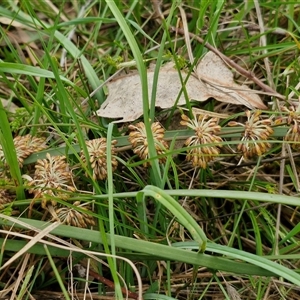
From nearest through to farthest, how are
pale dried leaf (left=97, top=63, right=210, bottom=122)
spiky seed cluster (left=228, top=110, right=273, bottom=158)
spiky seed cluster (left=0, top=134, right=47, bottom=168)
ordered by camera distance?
spiky seed cluster (left=228, top=110, right=273, bottom=158)
spiky seed cluster (left=0, top=134, right=47, bottom=168)
pale dried leaf (left=97, top=63, right=210, bottom=122)

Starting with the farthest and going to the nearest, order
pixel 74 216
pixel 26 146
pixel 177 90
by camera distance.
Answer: pixel 177 90
pixel 26 146
pixel 74 216

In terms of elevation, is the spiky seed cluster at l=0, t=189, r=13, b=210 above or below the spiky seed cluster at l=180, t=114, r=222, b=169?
above

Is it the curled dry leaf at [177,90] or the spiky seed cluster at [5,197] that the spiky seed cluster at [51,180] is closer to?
the spiky seed cluster at [5,197]

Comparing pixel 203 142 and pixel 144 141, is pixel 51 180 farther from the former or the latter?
pixel 203 142

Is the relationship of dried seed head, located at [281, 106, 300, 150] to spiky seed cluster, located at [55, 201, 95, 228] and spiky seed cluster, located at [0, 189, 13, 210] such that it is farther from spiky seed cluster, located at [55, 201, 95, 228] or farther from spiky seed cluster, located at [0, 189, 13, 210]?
spiky seed cluster, located at [0, 189, 13, 210]

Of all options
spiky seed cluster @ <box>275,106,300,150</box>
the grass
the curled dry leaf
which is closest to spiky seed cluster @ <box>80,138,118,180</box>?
the grass

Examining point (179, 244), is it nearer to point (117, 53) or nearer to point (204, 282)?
point (204, 282)

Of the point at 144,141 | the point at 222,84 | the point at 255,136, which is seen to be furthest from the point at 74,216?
the point at 222,84
